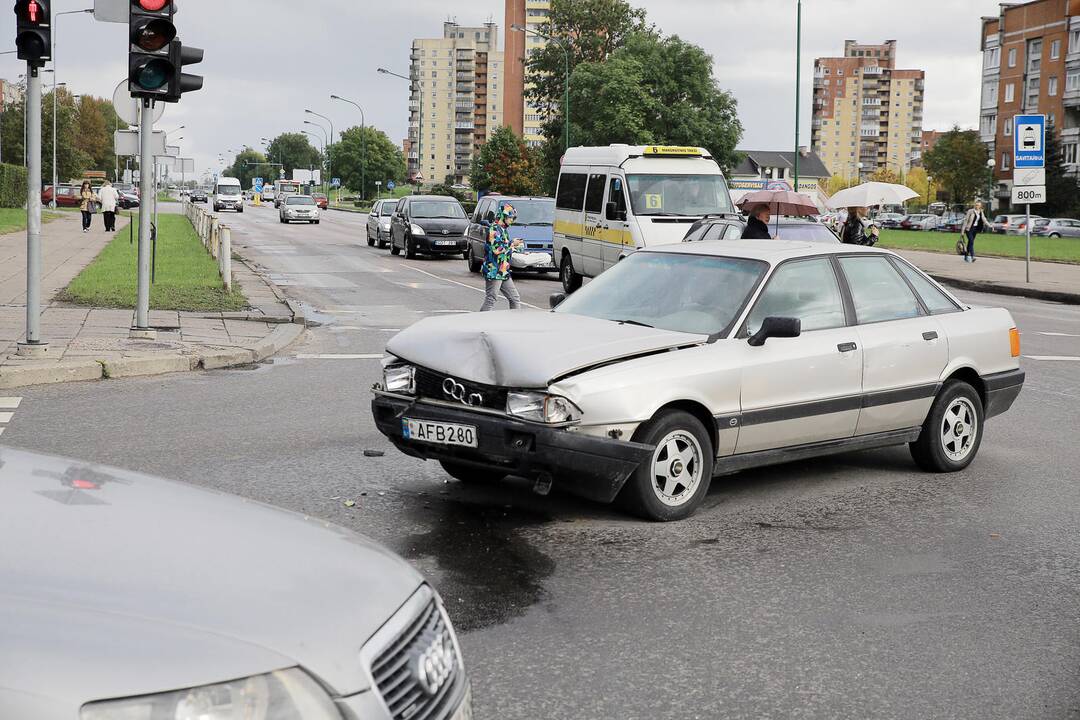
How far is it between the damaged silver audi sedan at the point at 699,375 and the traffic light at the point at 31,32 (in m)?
5.99

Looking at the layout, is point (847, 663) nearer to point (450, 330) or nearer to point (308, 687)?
point (308, 687)

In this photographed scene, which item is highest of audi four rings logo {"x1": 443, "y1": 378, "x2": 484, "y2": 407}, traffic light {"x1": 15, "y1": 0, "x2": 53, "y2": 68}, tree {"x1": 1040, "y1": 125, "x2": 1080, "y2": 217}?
tree {"x1": 1040, "y1": 125, "x2": 1080, "y2": 217}

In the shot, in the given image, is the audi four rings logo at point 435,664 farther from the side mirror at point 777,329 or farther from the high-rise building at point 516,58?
the high-rise building at point 516,58

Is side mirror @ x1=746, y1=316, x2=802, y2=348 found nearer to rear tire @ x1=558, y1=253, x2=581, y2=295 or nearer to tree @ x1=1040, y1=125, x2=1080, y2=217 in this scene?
rear tire @ x1=558, y1=253, x2=581, y2=295

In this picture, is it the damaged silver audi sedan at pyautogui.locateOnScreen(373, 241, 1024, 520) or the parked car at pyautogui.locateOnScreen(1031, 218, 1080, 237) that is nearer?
the damaged silver audi sedan at pyautogui.locateOnScreen(373, 241, 1024, 520)

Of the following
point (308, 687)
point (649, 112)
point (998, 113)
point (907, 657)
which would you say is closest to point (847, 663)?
point (907, 657)

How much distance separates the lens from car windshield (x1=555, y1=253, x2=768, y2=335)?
274 inches

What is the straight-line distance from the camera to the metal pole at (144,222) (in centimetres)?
1269

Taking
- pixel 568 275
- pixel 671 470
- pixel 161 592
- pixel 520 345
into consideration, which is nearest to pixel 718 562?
pixel 671 470

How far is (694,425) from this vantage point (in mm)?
6371

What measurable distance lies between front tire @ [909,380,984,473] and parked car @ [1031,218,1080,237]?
240 ft

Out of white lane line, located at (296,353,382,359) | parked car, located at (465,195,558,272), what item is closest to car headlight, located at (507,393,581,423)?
white lane line, located at (296,353,382,359)

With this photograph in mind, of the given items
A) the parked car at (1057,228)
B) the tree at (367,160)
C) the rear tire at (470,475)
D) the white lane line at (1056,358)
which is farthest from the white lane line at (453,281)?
the tree at (367,160)

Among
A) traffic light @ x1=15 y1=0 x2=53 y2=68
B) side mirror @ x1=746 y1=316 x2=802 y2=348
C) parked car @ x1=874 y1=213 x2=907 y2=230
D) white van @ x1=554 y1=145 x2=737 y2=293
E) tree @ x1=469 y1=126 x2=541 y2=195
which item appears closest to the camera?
side mirror @ x1=746 y1=316 x2=802 y2=348
